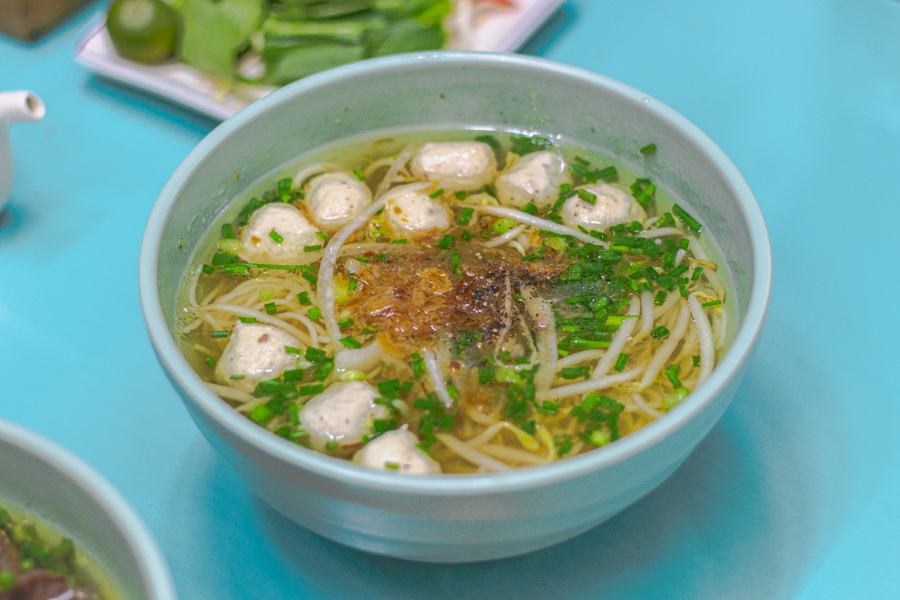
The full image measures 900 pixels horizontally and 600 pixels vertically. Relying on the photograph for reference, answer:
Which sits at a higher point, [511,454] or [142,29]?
[511,454]

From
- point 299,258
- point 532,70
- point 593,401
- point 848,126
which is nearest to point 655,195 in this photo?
point 532,70

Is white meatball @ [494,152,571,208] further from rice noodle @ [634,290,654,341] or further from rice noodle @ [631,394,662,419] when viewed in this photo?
rice noodle @ [631,394,662,419]

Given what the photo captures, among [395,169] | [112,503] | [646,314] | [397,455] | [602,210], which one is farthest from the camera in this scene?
[395,169]

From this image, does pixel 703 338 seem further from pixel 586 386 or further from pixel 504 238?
pixel 504 238

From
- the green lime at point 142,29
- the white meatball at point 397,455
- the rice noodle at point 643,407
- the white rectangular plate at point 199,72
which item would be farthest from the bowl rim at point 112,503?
the green lime at point 142,29

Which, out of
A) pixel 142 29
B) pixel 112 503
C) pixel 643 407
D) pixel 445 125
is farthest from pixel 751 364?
pixel 142 29

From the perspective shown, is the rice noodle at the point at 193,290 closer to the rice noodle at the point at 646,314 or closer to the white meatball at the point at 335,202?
the white meatball at the point at 335,202
